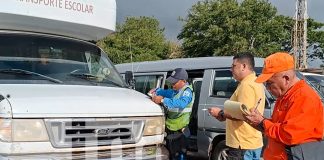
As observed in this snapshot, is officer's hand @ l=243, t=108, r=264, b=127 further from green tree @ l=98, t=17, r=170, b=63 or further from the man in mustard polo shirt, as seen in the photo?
green tree @ l=98, t=17, r=170, b=63

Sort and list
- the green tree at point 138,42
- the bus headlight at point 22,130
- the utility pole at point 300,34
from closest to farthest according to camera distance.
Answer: the bus headlight at point 22,130
the green tree at point 138,42
the utility pole at point 300,34

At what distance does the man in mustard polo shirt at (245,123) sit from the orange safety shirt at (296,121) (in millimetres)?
1444

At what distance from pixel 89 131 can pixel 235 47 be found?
25.8 meters

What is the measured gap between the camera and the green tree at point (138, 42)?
1320 inches

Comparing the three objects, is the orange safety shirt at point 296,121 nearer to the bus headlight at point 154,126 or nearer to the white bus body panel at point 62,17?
the bus headlight at point 154,126

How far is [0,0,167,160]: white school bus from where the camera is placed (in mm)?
3799

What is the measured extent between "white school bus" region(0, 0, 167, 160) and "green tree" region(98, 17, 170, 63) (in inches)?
1048

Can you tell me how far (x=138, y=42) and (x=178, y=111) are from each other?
30803 mm

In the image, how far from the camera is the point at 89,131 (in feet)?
13.5

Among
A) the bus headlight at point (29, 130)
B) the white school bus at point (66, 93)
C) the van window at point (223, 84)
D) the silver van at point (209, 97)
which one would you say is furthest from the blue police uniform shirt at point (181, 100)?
the bus headlight at point (29, 130)

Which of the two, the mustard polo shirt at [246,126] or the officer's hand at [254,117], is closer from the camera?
the officer's hand at [254,117]

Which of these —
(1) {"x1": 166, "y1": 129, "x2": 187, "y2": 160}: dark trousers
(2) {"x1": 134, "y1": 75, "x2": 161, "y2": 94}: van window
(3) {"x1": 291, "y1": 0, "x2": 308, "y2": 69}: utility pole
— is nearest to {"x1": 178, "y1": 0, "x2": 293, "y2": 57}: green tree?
(3) {"x1": 291, "y1": 0, "x2": 308, "y2": 69}: utility pole

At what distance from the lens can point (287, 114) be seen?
3.28 meters

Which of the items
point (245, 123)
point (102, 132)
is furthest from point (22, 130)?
point (245, 123)
